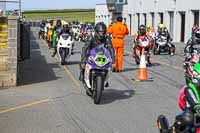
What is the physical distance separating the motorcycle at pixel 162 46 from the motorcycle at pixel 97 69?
653 inches

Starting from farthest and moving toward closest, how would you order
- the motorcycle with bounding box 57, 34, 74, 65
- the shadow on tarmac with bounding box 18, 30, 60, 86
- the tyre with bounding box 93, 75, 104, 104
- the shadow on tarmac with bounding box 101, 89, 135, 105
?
1. the motorcycle with bounding box 57, 34, 74, 65
2. the shadow on tarmac with bounding box 18, 30, 60, 86
3. the shadow on tarmac with bounding box 101, 89, 135, 105
4. the tyre with bounding box 93, 75, 104, 104

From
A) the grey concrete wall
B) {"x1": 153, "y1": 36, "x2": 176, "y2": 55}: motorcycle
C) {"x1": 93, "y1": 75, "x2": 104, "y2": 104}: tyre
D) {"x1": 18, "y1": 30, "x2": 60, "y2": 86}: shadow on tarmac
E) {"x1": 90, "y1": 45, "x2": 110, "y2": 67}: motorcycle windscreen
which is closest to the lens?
{"x1": 93, "y1": 75, "x2": 104, "y2": 104}: tyre

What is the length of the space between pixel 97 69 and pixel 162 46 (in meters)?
17.4

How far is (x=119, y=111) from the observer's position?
35.6ft

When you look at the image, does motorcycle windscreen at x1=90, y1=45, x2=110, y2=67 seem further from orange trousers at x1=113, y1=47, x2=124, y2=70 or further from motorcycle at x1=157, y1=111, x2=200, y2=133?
orange trousers at x1=113, y1=47, x2=124, y2=70

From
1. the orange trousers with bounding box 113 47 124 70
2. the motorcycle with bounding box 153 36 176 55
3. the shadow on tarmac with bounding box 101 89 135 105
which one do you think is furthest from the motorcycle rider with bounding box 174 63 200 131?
the motorcycle with bounding box 153 36 176 55

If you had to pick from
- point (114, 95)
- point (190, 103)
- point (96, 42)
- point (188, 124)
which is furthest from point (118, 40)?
point (188, 124)

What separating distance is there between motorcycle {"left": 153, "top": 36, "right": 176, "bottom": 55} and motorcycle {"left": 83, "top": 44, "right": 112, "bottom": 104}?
1658cm

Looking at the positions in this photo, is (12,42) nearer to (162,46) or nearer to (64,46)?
(64,46)

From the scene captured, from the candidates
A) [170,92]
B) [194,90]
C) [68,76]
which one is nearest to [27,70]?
[68,76]

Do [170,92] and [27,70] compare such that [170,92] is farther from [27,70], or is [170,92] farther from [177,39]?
[177,39]

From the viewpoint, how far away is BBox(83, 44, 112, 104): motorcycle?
37.9 feet

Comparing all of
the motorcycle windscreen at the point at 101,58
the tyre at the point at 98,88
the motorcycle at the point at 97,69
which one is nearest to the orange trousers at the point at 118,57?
the motorcycle at the point at 97,69

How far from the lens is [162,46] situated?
28.9 m
